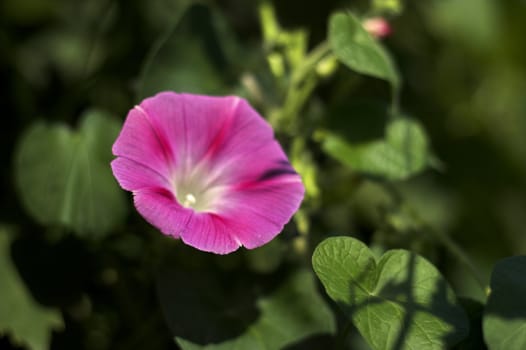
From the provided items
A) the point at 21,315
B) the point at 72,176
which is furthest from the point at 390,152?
the point at 21,315

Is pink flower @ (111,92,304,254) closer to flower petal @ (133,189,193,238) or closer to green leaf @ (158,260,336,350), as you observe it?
flower petal @ (133,189,193,238)

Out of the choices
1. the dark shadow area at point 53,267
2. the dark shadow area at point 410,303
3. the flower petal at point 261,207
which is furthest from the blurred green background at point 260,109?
the dark shadow area at point 410,303

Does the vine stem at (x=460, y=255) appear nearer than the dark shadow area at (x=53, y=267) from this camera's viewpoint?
Yes

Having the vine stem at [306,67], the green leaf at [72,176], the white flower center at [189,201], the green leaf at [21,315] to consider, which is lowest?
the green leaf at [21,315]

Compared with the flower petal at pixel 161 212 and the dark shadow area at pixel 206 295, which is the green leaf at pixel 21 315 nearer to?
the dark shadow area at pixel 206 295

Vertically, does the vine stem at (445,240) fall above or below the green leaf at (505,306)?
below

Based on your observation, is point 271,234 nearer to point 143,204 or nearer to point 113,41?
point 143,204

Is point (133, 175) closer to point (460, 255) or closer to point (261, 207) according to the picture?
point (261, 207)

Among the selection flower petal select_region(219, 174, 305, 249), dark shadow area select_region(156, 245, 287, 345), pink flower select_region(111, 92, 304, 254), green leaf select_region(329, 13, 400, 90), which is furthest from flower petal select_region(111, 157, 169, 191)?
green leaf select_region(329, 13, 400, 90)
